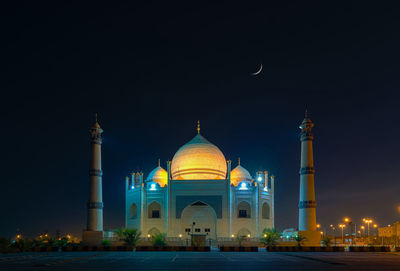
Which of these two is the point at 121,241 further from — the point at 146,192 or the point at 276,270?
the point at 276,270

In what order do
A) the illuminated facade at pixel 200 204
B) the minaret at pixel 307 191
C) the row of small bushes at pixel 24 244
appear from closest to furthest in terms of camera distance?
the row of small bushes at pixel 24 244, the minaret at pixel 307 191, the illuminated facade at pixel 200 204

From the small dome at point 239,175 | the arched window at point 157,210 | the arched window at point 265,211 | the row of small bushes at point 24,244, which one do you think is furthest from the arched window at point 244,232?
the row of small bushes at point 24,244

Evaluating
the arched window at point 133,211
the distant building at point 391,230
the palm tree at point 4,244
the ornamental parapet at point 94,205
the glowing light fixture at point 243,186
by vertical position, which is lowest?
the distant building at point 391,230

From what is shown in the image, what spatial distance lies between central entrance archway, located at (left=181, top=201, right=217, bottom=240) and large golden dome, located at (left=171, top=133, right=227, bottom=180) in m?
4.51

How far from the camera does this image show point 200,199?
61188 millimetres

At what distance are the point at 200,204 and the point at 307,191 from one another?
14.9 metres

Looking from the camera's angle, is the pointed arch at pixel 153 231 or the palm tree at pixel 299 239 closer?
the palm tree at pixel 299 239

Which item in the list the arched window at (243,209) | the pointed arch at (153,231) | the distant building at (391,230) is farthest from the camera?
the distant building at (391,230)

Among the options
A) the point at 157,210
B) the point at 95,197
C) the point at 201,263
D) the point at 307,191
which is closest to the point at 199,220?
the point at 157,210

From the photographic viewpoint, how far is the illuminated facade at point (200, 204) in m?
60.6

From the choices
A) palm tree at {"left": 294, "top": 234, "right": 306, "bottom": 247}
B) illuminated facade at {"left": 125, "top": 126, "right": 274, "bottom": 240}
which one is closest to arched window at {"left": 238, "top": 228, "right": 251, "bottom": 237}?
illuminated facade at {"left": 125, "top": 126, "right": 274, "bottom": 240}

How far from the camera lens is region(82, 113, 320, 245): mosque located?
55969 millimetres

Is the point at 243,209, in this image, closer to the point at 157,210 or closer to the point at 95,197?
the point at 157,210

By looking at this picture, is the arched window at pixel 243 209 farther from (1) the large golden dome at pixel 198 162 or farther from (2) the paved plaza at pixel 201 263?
(2) the paved plaza at pixel 201 263
